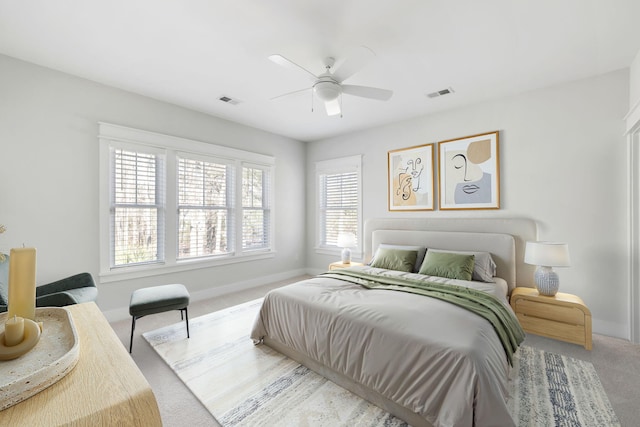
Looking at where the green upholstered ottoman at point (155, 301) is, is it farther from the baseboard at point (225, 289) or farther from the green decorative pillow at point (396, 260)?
the green decorative pillow at point (396, 260)

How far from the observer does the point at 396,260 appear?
12.5 feet

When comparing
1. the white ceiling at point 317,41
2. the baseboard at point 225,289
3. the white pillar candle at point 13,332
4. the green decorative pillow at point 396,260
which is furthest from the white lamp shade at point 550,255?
the baseboard at point 225,289

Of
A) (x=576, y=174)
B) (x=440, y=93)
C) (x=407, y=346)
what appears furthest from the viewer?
(x=440, y=93)

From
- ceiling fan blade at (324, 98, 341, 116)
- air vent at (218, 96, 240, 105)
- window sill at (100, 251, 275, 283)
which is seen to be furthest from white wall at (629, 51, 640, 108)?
window sill at (100, 251, 275, 283)

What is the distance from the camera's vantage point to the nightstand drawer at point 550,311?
2.85 metres

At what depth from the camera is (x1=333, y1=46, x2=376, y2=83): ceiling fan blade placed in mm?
2191

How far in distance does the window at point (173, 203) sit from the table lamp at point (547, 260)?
408cm

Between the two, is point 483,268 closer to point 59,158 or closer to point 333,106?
point 333,106

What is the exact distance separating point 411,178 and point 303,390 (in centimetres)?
351

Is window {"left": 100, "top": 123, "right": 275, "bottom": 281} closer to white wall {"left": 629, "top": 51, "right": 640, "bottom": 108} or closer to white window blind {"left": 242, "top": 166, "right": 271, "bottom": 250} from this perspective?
white window blind {"left": 242, "top": 166, "right": 271, "bottom": 250}

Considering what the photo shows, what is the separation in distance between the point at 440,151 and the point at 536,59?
159 cm

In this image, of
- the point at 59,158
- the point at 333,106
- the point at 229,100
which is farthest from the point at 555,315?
the point at 59,158

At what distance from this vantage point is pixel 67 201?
3.23 metres

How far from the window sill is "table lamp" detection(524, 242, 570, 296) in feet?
13.5
